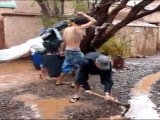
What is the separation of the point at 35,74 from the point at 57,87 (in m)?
2.08

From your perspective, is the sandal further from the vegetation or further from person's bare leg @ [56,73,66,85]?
the vegetation

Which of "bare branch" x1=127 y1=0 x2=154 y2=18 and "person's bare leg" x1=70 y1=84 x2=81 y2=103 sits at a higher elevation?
"bare branch" x1=127 y1=0 x2=154 y2=18

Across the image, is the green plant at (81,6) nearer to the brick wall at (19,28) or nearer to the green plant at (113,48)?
the green plant at (113,48)

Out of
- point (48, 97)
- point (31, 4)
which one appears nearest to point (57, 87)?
point (48, 97)

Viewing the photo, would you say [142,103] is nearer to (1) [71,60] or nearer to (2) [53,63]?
(1) [71,60]

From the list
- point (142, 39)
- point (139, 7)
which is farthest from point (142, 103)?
point (142, 39)

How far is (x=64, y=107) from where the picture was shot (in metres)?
8.38

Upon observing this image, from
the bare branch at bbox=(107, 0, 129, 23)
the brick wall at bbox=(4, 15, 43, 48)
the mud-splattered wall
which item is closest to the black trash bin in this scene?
the bare branch at bbox=(107, 0, 129, 23)

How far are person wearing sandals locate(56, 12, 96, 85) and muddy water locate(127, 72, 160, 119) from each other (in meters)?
1.65

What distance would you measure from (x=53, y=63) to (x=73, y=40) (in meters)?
1.46

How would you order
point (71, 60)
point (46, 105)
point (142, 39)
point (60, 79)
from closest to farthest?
1. point (46, 105)
2. point (71, 60)
3. point (60, 79)
4. point (142, 39)

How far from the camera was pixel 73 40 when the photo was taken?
31.6ft

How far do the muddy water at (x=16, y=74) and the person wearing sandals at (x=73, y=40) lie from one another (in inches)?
49.1

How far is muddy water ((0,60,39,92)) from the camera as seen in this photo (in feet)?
35.1
